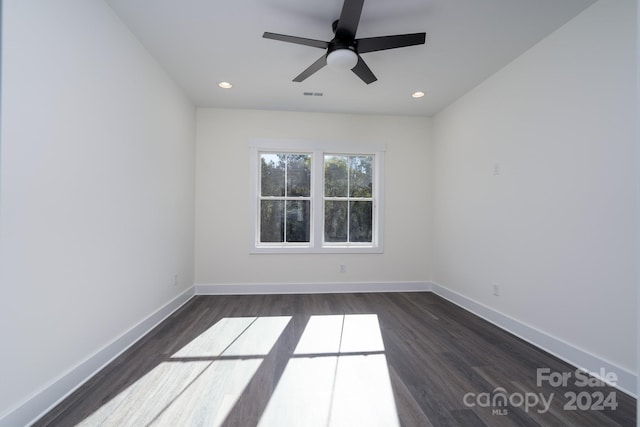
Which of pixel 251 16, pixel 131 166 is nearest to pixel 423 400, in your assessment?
pixel 131 166

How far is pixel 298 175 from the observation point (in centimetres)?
390

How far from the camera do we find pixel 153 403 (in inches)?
59.3

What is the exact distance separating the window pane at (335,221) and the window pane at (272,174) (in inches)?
29.3

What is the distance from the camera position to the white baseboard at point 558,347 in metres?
1.65

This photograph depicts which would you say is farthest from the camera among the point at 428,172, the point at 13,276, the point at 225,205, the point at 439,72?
the point at 428,172

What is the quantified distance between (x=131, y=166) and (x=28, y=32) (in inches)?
40.1

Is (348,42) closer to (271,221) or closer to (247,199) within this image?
(247,199)

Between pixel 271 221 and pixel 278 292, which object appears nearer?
pixel 278 292

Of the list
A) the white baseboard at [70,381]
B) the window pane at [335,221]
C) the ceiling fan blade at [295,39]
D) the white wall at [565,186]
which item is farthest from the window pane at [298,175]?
the white baseboard at [70,381]

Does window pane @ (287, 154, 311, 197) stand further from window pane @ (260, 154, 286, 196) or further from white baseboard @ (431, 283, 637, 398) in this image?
white baseboard @ (431, 283, 637, 398)

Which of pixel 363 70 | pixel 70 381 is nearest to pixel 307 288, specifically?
pixel 70 381

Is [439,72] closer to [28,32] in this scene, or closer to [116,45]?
[116,45]

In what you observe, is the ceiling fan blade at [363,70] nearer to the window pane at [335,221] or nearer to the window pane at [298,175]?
the window pane at [298,175]

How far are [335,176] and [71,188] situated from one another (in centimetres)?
297
